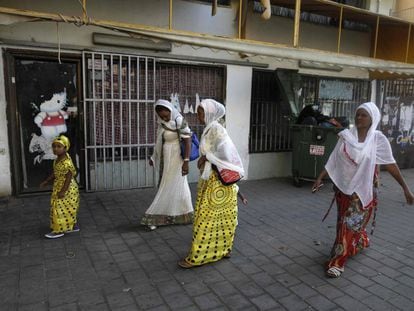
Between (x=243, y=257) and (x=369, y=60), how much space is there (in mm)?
4723

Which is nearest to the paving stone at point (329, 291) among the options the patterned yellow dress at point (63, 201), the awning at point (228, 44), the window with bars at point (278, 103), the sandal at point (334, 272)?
the sandal at point (334, 272)

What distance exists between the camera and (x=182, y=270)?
3.33m

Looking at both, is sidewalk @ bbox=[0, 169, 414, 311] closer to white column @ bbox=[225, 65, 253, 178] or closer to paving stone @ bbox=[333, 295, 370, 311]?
paving stone @ bbox=[333, 295, 370, 311]

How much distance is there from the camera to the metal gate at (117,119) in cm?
560

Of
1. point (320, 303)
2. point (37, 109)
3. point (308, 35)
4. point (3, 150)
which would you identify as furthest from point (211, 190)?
point (308, 35)

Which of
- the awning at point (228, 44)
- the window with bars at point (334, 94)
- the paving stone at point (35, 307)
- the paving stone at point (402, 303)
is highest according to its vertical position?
the awning at point (228, 44)

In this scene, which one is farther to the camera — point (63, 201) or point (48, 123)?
point (48, 123)

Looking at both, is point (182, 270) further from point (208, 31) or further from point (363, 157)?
point (208, 31)

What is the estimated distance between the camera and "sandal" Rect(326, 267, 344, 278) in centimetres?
328

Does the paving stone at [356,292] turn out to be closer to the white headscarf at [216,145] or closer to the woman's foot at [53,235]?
the white headscarf at [216,145]

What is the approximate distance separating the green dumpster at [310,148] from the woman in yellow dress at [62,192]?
166 inches

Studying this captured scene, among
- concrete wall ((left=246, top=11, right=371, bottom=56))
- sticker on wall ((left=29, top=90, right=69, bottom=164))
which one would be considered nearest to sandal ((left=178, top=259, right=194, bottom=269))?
sticker on wall ((left=29, top=90, right=69, bottom=164))

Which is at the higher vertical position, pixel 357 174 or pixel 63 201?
pixel 357 174

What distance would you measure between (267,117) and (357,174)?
4199 millimetres
